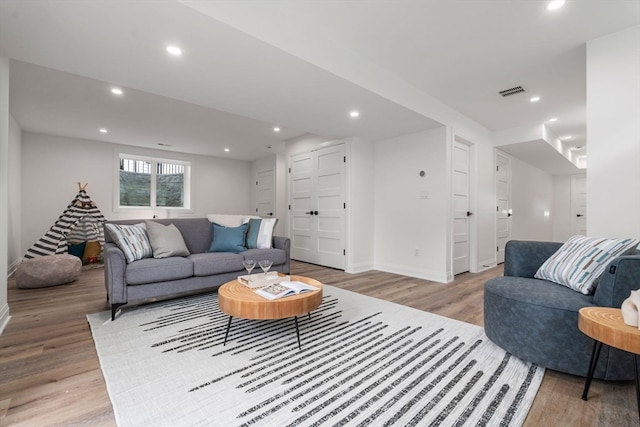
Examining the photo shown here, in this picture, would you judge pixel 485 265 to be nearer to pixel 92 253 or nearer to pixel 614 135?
pixel 614 135

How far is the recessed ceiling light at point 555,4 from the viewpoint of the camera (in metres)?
1.99

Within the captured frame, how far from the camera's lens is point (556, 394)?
1.45 m

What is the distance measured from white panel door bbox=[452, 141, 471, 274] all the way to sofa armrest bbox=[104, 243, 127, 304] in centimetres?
411

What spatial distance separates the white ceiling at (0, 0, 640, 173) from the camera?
188 centimetres

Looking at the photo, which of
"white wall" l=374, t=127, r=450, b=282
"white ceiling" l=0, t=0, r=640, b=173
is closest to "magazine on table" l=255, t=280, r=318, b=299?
"white ceiling" l=0, t=0, r=640, b=173

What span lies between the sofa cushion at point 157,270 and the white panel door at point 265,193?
4.15 meters

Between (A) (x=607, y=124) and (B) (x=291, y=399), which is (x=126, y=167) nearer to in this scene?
(B) (x=291, y=399)

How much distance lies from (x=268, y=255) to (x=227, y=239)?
546 millimetres

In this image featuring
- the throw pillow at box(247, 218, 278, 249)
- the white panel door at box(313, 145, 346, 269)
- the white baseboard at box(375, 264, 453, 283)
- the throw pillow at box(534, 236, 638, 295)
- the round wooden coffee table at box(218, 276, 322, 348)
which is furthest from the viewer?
the white panel door at box(313, 145, 346, 269)

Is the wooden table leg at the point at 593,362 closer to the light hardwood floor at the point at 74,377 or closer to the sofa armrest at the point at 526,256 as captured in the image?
the light hardwood floor at the point at 74,377

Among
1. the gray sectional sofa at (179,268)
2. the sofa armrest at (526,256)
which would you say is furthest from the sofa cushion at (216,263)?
the sofa armrest at (526,256)

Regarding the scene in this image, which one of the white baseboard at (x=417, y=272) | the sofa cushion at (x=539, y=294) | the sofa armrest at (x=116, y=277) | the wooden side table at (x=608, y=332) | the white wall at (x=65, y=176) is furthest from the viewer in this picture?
the white wall at (x=65, y=176)

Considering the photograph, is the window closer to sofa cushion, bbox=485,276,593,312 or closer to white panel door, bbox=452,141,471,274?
white panel door, bbox=452,141,471,274

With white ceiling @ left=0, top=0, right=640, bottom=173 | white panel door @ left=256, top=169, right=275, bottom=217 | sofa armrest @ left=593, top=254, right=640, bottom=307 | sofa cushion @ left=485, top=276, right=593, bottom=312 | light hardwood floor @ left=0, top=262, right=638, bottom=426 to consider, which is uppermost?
white ceiling @ left=0, top=0, right=640, bottom=173
